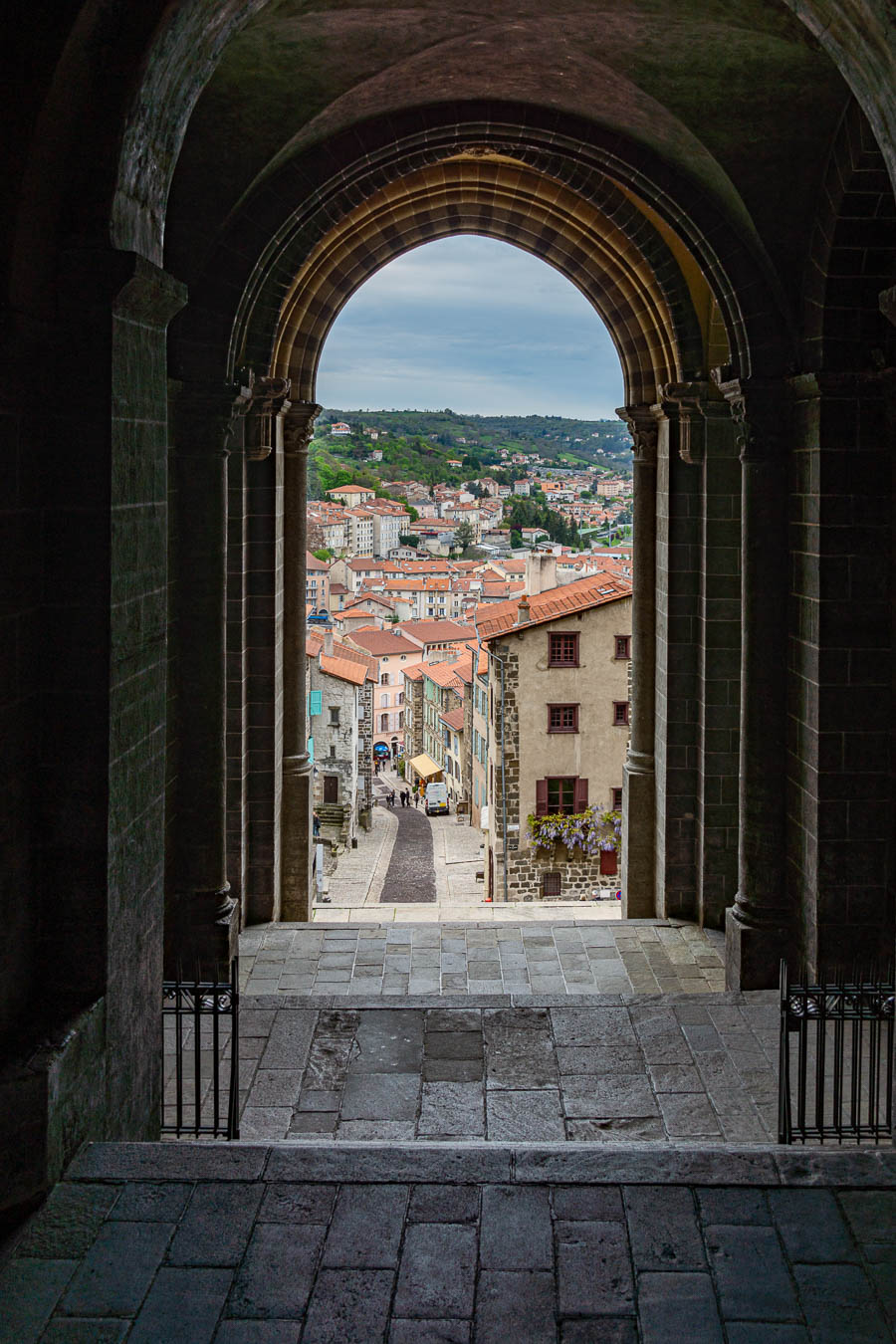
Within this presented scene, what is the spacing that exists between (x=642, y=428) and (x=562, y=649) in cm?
1087

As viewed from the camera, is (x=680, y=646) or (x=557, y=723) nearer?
(x=680, y=646)

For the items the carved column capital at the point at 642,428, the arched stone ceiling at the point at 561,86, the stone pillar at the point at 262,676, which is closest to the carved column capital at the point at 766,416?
the arched stone ceiling at the point at 561,86

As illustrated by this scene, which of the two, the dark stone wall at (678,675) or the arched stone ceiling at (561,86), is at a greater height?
the arched stone ceiling at (561,86)

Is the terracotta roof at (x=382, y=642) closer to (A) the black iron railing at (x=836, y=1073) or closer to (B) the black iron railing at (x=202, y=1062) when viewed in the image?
(B) the black iron railing at (x=202, y=1062)

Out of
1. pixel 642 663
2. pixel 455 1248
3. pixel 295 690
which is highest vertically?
pixel 642 663

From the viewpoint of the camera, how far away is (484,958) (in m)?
10.4

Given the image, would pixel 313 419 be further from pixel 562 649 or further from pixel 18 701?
pixel 562 649

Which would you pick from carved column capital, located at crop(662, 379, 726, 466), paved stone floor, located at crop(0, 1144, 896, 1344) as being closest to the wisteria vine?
carved column capital, located at crop(662, 379, 726, 466)

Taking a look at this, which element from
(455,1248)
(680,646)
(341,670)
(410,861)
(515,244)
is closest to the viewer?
(455,1248)

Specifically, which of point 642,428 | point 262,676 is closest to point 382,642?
point 642,428

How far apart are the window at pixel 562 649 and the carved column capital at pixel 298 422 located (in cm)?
1116

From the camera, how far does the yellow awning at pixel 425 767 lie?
5100cm

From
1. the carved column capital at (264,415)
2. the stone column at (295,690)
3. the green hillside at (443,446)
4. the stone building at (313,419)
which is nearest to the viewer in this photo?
the stone building at (313,419)

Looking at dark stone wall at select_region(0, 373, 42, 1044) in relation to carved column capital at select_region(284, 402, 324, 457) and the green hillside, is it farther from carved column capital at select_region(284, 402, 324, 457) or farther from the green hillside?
the green hillside
